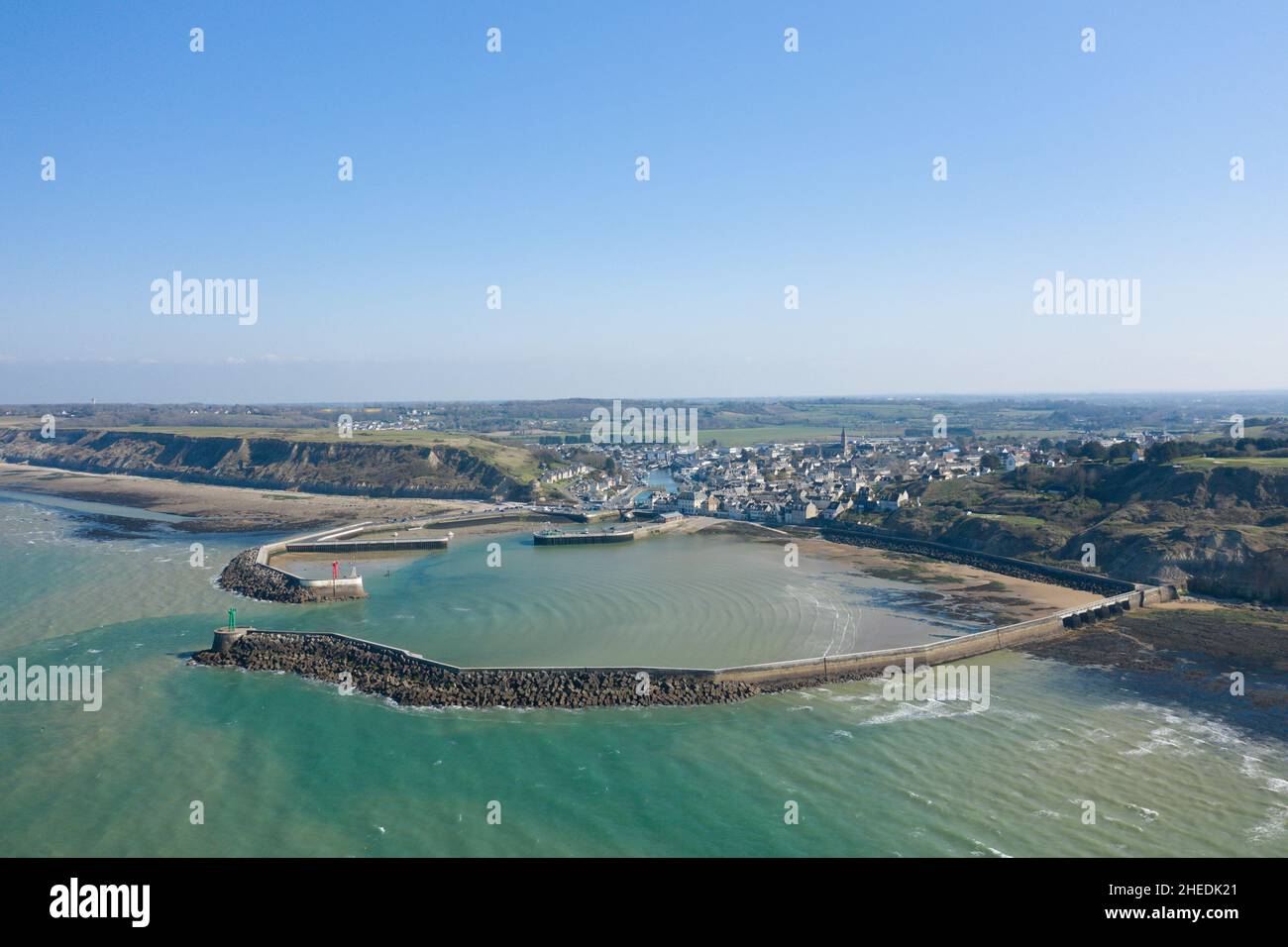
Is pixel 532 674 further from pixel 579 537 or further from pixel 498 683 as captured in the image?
pixel 579 537

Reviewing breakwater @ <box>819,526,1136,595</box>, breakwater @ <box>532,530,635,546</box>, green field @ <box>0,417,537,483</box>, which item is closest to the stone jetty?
breakwater @ <box>819,526,1136,595</box>

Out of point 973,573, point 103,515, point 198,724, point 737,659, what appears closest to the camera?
point 198,724

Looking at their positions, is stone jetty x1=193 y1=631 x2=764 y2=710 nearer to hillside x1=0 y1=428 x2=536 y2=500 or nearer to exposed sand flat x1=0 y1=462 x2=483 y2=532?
exposed sand flat x1=0 y1=462 x2=483 y2=532

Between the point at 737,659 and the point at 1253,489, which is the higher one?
the point at 1253,489

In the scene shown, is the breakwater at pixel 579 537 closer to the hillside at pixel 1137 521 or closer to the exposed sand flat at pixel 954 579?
the exposed sand flat at pixel 954 579

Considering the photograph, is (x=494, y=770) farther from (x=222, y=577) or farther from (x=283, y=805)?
(x=222, y=577)

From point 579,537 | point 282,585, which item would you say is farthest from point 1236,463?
point 282,585

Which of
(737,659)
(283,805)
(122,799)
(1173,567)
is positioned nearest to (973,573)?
(1173,567)
